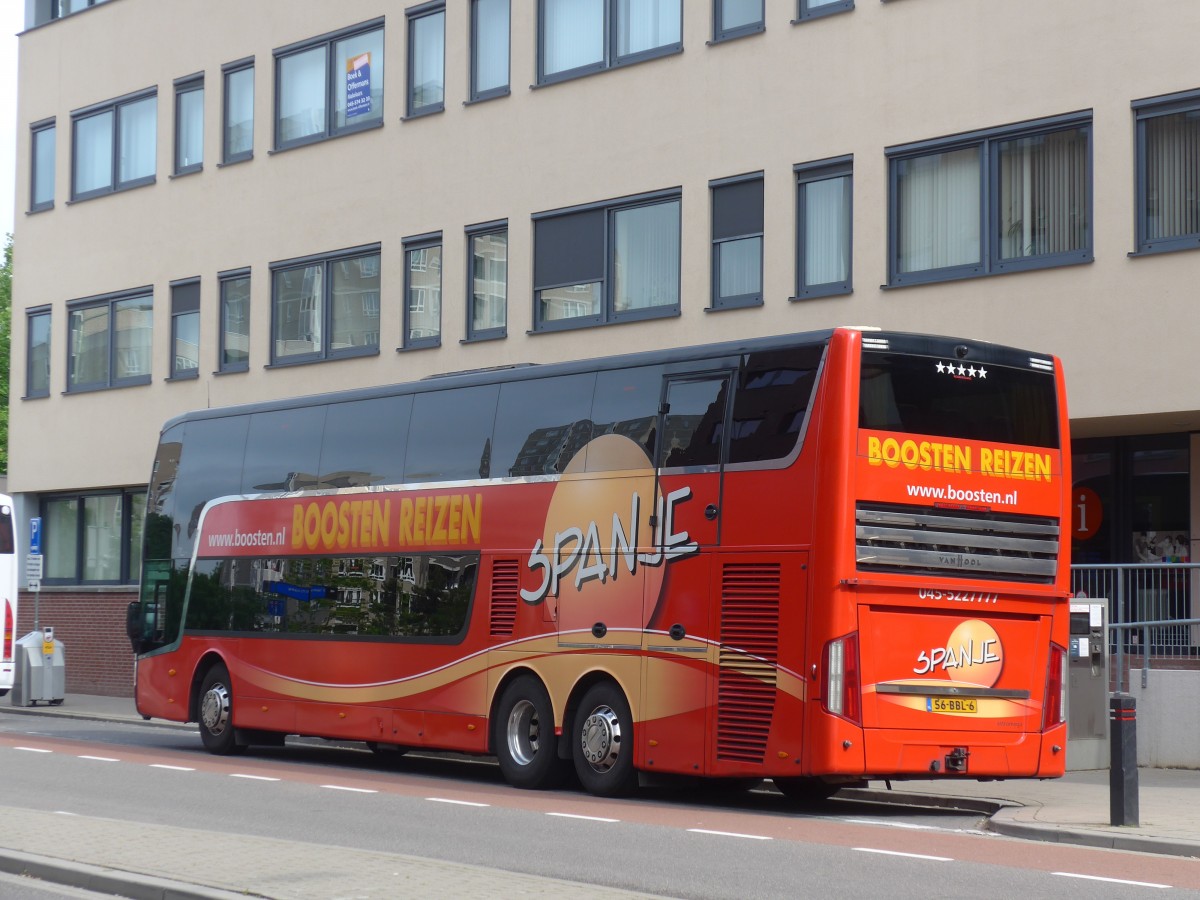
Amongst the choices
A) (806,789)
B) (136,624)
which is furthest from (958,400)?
(136,624)

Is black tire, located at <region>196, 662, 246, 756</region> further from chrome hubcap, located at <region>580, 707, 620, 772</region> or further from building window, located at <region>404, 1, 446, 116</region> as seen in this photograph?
building window, located at <region>404, 1, 446, 116</region>

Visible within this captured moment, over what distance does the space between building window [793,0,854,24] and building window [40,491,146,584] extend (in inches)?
660

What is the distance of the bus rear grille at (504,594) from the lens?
1762 centimetres

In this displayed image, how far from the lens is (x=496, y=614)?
1786 cm


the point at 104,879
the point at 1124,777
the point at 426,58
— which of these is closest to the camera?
the point at 104,879

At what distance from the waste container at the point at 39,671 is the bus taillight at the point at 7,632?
778 cm

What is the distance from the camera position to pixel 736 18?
2420 centimetres

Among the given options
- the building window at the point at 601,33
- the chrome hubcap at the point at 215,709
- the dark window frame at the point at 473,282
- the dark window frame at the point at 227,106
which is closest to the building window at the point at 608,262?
the dark window frame at the point at 473,282

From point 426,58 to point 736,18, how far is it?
6506mm

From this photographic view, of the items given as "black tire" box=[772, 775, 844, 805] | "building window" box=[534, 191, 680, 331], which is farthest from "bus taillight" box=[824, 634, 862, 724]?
"building window" box=[534, 191, 680, 331]

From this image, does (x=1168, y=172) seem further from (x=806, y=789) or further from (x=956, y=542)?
(x=806, y=789)

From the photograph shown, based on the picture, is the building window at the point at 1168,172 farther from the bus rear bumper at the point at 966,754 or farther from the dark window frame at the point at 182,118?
the dark window frame at the point at 182,118

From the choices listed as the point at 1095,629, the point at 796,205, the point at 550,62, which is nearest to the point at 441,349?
the point at 550,62

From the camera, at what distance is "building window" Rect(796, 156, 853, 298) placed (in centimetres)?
2277
